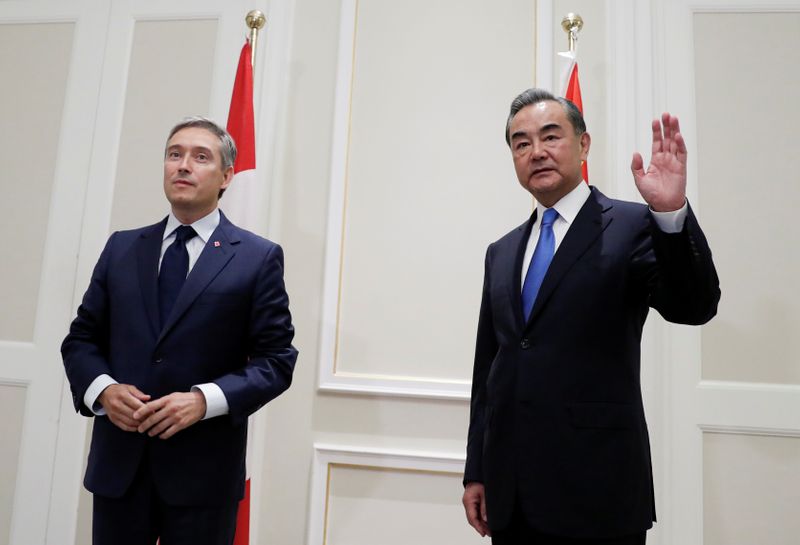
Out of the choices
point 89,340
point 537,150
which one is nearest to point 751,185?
point 537,150

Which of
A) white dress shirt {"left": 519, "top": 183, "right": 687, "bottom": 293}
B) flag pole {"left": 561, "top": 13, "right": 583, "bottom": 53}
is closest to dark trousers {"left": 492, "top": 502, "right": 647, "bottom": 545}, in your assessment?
white dress shirt {"left": 519, "top": 183, "right": 687, "bottom": 293}

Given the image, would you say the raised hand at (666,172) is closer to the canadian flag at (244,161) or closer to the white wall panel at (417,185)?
the white wall panel at (417,185)

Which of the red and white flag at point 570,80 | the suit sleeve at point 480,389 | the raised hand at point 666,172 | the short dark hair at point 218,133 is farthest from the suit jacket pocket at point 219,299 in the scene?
the red and white flag at point 570,80

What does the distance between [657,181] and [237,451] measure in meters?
1.18

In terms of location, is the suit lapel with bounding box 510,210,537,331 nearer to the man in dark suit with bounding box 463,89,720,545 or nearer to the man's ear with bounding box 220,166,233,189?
the man in dark suit with bounding box 463,89,720,545

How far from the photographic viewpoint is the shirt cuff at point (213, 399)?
4.60 feet

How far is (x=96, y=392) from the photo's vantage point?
4.72ft

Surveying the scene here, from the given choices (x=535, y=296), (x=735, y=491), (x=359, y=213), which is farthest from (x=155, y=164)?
(x=735, y=491)

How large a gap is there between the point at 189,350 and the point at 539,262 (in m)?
0.91

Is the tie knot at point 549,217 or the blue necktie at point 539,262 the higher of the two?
the tie knot at point 549,217

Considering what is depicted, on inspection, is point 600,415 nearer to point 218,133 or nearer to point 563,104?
point 563,104

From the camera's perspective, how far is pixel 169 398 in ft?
4.50

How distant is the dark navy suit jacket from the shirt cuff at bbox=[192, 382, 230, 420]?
0.02 m

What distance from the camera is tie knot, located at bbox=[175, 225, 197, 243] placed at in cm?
162
